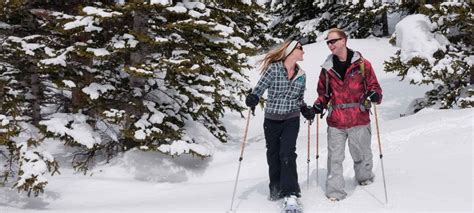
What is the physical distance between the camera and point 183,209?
5.62 m

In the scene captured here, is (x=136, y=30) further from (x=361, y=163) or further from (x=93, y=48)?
(x=361, y=163)

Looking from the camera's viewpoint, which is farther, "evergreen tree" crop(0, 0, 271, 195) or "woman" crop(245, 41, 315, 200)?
"evergreen tree" crop(0, 0, 271, 195)

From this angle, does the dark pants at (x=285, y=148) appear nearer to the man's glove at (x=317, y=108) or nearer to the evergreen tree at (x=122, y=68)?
the man's glove at (x=317, y=108)

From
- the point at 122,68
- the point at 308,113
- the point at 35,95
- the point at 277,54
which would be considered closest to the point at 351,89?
the point at 308,113

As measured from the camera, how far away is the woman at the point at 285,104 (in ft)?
18.1

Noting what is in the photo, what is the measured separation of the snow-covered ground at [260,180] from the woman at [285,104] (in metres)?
0.48

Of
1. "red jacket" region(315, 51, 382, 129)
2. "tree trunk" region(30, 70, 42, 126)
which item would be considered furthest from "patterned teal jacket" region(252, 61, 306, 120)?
"tree trunk" region(30, 70, 42, 126)

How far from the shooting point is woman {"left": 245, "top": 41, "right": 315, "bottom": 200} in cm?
553

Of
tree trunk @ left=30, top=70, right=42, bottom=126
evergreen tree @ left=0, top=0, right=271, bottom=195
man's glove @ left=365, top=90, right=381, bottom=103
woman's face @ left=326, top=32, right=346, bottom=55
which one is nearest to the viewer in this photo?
man's glove @ left=365, top=90, right=381, bottom=103

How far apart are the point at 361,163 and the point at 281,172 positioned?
46.0 inches

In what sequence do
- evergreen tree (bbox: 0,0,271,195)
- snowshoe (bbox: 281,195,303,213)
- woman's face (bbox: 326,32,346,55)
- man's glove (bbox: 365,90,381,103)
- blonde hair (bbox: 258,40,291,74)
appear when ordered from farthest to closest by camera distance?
evergreen tree (bbox: 0,0,271,195) → blonde hair (bbox: 258,40,291,74) → woman's face (bbox: 326,32,346,55) → man's glove (bbox: 365,90,381,103) → snowshoe (bbox: 281,195,303,213)

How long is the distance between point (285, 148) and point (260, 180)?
1819 mm

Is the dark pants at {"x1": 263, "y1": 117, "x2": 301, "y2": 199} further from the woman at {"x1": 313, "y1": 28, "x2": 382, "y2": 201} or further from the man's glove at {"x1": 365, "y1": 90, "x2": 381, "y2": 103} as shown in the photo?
the man's glove at {"x1": 365, "y1": 90, "x2": 381, "y2": 103}

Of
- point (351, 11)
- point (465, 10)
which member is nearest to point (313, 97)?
point (351, 11)
